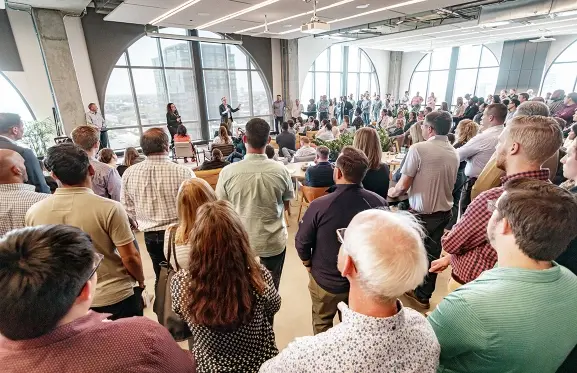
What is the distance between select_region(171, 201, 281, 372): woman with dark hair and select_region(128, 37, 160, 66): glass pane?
9.00 meters

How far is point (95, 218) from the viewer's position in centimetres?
141

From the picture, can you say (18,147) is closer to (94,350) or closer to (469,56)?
(94,350)

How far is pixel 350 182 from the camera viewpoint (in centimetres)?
163

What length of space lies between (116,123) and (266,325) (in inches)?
355

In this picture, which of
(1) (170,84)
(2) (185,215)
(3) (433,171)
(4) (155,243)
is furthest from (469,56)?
(2) (185,215)

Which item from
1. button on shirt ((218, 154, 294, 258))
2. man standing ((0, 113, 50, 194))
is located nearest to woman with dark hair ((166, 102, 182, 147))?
man standing ((0, 113, 50, 194))

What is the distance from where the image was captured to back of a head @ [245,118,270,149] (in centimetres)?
195

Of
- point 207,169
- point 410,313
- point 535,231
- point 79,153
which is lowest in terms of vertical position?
point 207,169

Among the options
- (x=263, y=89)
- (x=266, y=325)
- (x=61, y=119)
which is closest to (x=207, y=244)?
(x=266, y=325)

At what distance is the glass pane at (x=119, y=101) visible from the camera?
790cm

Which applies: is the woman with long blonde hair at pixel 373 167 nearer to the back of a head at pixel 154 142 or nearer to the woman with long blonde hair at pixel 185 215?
the woman with long blonde hair at pixel 185 215

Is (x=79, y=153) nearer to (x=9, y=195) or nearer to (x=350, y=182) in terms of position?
(x=9, y=195)

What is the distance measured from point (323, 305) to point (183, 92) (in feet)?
30.3

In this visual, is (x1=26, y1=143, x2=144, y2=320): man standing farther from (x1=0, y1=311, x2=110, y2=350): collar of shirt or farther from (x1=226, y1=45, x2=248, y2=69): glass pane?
(x1=226, y1=45, x2=248, y2=69): glass pane
